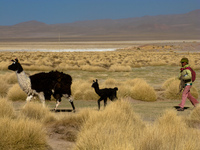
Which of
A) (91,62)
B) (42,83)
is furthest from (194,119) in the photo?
(91,62)

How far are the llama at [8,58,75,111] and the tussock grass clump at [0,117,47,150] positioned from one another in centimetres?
331

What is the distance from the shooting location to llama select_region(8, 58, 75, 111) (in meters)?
9.72

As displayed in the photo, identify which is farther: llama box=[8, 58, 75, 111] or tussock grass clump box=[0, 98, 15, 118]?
llama box=[8, 58, 75, 111]

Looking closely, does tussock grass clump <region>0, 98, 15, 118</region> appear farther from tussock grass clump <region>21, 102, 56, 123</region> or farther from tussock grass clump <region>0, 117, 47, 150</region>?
tussock grass clump <region>0, 117, 47, 150</region>

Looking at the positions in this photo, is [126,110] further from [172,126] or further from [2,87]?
[2,87]

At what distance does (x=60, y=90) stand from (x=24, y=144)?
4.22 m

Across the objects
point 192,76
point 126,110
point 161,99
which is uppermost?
point 192,76

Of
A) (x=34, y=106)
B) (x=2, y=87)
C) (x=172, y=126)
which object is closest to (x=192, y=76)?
(x=172, y=126)

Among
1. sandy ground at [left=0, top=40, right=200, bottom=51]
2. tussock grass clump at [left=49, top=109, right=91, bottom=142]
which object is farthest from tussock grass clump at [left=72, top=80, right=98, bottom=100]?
sandy ground at [left=0, top=40, right=200, bottom=51]

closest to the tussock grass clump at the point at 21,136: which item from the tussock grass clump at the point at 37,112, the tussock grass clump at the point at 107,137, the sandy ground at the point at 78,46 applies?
the tussock grass clump at the point at 107,137

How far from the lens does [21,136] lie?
609 centimetres

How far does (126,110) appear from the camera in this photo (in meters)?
8.99

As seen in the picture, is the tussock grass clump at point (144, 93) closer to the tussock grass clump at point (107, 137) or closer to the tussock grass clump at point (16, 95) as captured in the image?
the tussock grass clump at point (16, 95)

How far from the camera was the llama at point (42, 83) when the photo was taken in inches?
383
